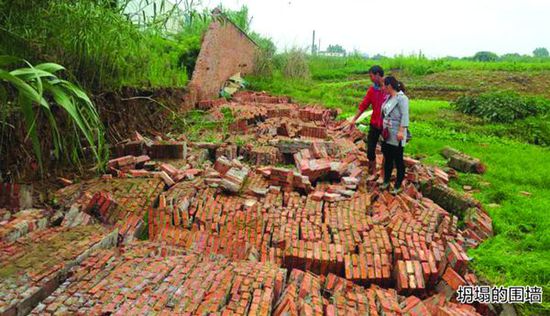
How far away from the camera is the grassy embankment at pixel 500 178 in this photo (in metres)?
3.77

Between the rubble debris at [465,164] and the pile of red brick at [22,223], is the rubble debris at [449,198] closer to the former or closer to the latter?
the rubble debris at [465,164]

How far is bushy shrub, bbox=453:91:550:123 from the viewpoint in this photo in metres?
11.3

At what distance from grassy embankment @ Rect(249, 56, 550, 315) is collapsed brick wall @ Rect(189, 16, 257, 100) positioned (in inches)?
67.7

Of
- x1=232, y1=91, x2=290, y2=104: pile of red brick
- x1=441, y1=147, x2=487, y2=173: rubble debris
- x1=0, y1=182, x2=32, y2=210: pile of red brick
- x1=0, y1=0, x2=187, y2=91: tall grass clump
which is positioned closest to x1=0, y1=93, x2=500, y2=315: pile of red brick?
x1=0, y1=182, x2=32, y2=210: pile of red brick

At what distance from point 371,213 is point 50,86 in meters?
3.88

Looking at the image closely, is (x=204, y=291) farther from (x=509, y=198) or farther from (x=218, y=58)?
(x=218, y=58)

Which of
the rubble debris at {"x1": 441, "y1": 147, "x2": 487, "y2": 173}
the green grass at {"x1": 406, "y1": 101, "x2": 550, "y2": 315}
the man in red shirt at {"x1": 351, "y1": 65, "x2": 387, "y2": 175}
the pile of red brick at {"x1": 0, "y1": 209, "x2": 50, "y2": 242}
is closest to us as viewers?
the pile of red brick at {"x1": 0, "y1": 209, "x2": 50, "y2": 242}

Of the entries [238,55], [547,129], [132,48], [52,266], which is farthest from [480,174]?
[238,55]

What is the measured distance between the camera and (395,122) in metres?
5.20

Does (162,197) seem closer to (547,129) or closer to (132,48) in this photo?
(132,48)

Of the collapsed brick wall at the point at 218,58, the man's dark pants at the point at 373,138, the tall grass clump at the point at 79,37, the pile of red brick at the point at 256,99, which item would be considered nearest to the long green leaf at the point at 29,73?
the tall grass clump at the point at 79,37

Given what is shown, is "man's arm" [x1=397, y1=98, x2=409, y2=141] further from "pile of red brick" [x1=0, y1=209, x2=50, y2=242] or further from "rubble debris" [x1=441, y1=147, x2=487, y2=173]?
"pile of red brick" [x1=0, y1=209, x2=50, y2=242]

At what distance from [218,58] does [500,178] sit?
351 inches

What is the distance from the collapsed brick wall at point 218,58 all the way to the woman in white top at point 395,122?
502cm
